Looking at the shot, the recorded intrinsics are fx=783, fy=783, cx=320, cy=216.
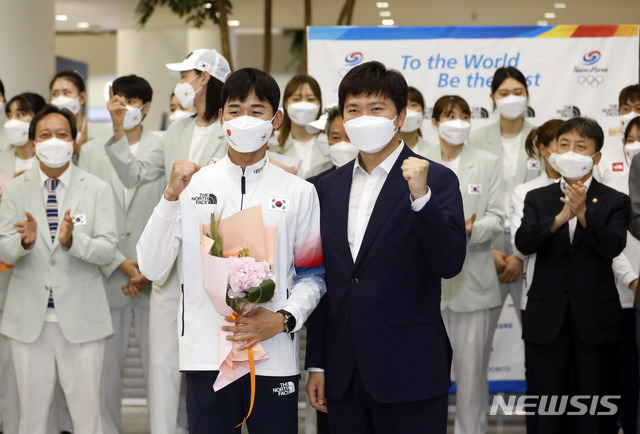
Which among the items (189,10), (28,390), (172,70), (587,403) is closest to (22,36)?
(189,10)

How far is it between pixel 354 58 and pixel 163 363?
8.62 ft

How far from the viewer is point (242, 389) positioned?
2600mm

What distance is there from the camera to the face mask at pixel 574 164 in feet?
12.9

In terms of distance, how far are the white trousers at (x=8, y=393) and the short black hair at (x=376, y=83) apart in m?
2.77

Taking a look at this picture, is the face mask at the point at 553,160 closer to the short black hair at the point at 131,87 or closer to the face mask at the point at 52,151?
the short black hair at the point at 131,87

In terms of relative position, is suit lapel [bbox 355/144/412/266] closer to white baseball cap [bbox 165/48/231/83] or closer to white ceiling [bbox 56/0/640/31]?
white baseball cap [bbox 165/48/231/83]

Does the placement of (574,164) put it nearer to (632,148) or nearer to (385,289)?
(632,148)

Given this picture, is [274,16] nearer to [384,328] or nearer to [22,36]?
[22,36]

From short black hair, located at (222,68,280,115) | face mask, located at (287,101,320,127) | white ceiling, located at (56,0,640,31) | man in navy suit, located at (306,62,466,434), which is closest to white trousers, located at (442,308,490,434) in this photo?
face mask, located at (287,101,320,127)

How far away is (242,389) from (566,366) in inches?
81.4

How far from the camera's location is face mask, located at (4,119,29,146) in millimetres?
4805

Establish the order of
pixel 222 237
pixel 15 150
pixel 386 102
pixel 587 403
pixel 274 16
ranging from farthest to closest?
pixel 274 16
pixel 15 150
pixel 587 403
pixel 386 102
pixel 222 237

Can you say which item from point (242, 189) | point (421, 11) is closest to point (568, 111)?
point (242, 189)

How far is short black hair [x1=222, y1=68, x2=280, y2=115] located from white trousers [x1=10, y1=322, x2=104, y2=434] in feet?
6.05
